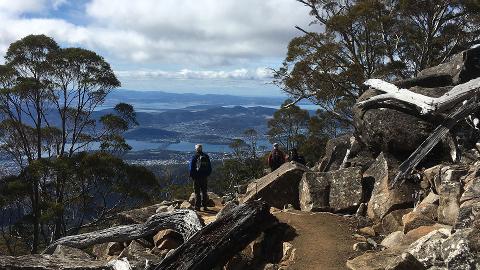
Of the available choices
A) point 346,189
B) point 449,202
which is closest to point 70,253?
point 346,189

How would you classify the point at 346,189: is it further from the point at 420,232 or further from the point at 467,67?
the point at 467,67

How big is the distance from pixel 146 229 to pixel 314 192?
11.9 feet

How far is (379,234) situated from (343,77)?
667 inches

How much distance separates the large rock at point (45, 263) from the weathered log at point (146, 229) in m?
1.58

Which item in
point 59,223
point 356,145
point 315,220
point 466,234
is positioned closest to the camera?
point 466,234

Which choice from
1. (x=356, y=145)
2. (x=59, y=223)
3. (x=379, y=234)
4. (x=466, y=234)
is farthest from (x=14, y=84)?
(x=466, y=234)

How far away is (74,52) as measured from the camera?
2572 cm

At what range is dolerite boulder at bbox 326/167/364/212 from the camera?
921 cm

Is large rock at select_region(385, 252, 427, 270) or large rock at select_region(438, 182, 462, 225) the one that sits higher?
large rock at select_region(438, 182, 462, 225)

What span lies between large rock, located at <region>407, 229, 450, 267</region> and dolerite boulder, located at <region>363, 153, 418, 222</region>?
2.00 m

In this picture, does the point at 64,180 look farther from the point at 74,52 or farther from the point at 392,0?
the point at 392,0

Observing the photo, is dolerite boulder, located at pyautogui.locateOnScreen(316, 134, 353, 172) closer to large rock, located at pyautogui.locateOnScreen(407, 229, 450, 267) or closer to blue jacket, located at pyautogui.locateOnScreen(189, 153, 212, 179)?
blue jacket, located at pyautogui.locateOnScreen(189, 153, 212, 179)

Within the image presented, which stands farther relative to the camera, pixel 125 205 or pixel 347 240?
pixel 125 205

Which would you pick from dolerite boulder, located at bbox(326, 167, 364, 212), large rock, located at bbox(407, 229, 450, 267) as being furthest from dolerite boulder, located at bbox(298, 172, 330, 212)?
large rock, located at bbox(407, 229, 450, 267)
